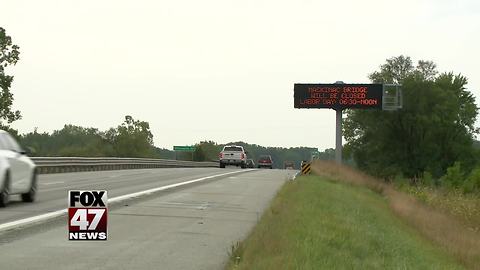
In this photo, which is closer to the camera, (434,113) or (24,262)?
(24,262)

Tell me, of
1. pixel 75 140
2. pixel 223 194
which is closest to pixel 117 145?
pixel 75 140

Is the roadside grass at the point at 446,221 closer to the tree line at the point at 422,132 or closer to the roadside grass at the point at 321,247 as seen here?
the roadside grass at the point at 321,247

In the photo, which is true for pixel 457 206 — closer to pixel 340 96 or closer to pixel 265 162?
pixel 340 96

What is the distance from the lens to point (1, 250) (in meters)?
9.38

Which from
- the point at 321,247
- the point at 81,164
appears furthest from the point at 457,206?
the point at 81,164

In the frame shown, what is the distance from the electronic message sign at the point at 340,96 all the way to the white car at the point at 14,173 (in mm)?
43278

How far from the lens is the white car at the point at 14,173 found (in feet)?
47.2

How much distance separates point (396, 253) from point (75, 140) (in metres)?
175

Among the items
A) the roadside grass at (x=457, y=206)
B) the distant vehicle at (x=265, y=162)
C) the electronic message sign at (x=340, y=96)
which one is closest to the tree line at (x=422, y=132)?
the distant vehicle at (x=265, y=162)

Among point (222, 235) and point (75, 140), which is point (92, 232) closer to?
point (222, 235)

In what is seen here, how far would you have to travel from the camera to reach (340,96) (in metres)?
58.4

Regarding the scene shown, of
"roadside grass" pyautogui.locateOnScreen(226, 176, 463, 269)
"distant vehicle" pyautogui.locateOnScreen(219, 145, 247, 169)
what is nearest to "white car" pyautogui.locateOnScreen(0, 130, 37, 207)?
"roadside grass" pyautogui.locateOnScreen(226, 176, 463, 269)

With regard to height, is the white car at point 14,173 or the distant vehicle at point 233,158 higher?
the distant vehicle at point 233,158

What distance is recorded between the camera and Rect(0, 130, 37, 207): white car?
47.2 ft
